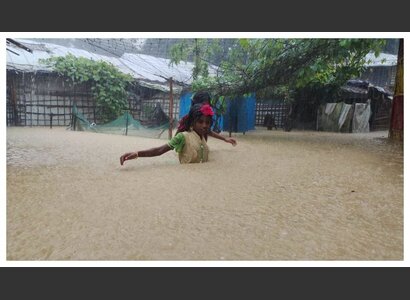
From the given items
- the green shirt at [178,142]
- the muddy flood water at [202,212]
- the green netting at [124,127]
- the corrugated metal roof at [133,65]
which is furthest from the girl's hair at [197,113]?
the corrugated metal roof at [133,65]

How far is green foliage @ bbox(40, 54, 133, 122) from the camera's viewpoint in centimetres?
1019

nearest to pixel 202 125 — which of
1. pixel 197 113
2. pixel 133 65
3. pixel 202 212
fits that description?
pixel 197 113

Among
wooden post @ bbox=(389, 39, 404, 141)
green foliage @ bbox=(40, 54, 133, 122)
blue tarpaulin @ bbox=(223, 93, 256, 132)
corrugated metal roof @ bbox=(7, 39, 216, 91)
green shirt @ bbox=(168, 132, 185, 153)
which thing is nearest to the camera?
green shirt @ bbox=(168, 132, 185, 153)

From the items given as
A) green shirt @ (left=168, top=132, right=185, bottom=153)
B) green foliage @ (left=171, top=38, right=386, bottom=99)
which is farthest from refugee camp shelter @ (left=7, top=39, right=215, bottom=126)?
green shirt @ (left=168, top=132, right=185, bottom=153)

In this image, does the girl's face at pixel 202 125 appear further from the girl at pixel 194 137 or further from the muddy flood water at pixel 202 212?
the muddy flood water at pixel 202 212

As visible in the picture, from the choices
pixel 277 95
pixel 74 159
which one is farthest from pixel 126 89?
pixel 74 159

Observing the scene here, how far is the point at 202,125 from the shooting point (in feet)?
12.4

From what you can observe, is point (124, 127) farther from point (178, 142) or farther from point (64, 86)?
point (178, 142)

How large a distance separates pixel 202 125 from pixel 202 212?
1927 mm

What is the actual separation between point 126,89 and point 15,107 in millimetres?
4810

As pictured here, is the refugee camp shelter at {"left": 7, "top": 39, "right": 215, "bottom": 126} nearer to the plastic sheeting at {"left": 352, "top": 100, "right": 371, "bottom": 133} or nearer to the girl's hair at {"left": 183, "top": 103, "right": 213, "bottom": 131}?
the girl's hair at {"left": 183, "top": 103, "right": 213, "bottom": 131}

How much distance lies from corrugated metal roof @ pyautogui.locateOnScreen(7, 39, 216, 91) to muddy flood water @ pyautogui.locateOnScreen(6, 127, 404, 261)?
22.1 ft

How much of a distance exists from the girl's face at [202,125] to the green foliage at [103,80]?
7.85 m

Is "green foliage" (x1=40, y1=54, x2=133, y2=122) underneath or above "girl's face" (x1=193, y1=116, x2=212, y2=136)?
above
